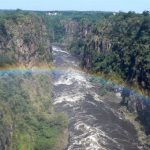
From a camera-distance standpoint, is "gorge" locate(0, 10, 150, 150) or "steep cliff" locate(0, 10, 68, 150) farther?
"gorge" locate(0, 10, 150, 150)

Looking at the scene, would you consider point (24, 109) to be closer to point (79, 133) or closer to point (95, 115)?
point (79, 133)

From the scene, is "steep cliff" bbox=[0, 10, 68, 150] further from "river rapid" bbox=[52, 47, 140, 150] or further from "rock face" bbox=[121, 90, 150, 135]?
"rock face" bbox=[121, 90, 150, 135]

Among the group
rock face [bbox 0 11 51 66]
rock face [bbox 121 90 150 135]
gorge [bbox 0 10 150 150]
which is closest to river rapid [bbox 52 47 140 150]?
gorge [bbox 0 10 150 150]

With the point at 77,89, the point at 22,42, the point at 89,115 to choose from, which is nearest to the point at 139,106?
the point at 89,115

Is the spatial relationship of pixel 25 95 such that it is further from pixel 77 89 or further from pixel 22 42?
pixel 22 42

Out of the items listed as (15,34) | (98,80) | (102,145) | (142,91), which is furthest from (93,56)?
(102,145)

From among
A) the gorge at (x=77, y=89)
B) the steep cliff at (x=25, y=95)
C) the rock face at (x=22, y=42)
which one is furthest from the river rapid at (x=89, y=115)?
the rock face at (x=22, y=42)
